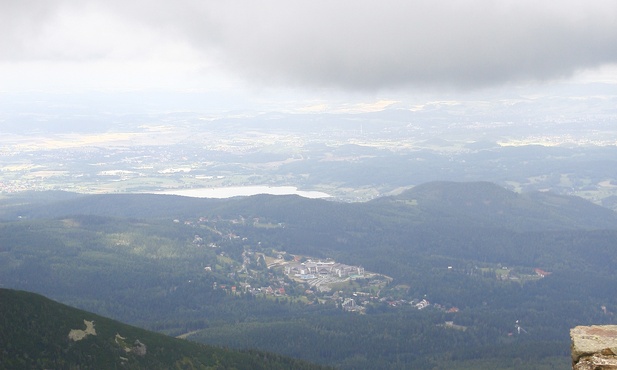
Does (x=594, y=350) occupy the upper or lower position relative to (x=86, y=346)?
upper

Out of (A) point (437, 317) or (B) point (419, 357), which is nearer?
(B) point (419, 357)

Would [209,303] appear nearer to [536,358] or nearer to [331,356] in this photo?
[331,356]

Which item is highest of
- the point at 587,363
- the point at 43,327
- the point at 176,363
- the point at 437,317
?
the point at 587,363

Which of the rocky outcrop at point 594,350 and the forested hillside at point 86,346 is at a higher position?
the rocky outcrop at point 594,350

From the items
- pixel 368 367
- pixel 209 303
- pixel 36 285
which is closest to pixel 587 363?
pixel 368 367

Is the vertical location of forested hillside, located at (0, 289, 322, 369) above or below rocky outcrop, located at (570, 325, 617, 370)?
below

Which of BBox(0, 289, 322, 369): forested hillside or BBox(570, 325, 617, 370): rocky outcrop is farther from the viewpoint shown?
BBox(0, 289, 322, 369): forested hillside

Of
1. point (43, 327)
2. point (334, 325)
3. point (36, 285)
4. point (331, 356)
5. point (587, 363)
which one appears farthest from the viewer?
point (36, 285)

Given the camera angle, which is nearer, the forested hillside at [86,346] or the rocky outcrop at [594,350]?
the rocky outcrop at [594,350]
